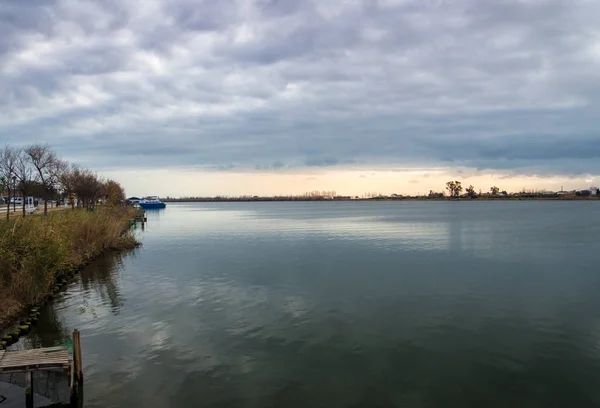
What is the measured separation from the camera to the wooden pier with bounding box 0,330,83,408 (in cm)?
1053

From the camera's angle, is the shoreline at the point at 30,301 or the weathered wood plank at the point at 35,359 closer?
the weathered wood plank at the point at 35,359

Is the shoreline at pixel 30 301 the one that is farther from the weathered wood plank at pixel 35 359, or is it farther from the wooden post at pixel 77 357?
the wooden post at pixel 77 357

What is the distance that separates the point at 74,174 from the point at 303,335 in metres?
80.9

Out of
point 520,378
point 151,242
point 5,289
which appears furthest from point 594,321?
point 151,242

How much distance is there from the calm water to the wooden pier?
2.65 ft

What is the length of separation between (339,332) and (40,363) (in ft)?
32.1

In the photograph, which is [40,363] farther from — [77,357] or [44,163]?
[44,163]

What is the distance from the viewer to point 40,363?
34.9 ft

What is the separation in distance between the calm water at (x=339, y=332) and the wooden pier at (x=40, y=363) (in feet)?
2.65

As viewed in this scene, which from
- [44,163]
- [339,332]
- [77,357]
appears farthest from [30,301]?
[44,163]

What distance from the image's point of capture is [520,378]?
12.4 metres

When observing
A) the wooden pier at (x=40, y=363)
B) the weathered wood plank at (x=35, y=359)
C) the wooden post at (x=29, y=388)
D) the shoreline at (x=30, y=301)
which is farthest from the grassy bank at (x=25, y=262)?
the wooden post at (x=29, y=388)

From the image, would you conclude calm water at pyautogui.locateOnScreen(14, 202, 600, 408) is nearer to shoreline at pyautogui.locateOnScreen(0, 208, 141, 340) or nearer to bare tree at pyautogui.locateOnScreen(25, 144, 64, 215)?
shoreline at pyautogui.locateOnScreen(0, 208, 141, 340)

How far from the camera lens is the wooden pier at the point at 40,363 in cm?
1053
